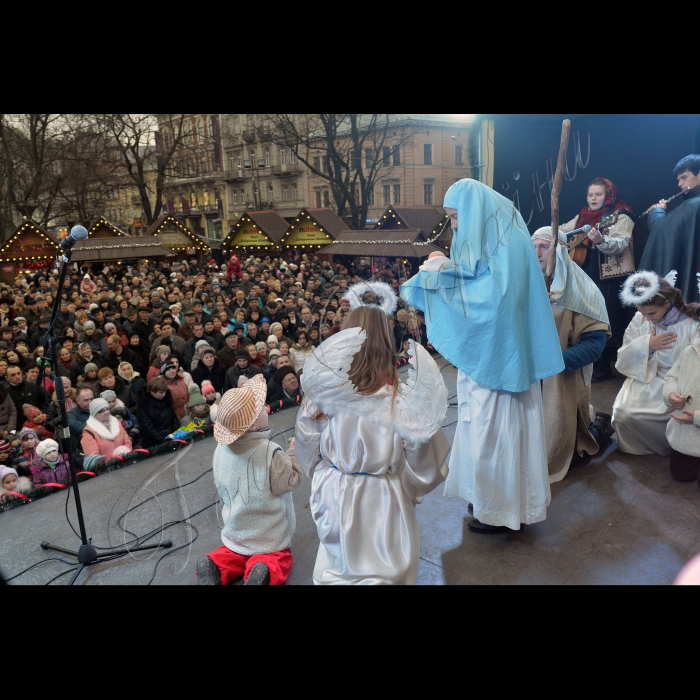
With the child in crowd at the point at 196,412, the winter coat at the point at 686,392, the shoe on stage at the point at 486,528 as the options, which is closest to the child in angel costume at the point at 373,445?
the shoe on stage at the point at 486,528

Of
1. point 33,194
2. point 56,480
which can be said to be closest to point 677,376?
point 56,480

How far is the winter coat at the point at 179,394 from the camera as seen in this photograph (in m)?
4.17

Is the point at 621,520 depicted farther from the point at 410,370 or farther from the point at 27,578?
the point at 27,578

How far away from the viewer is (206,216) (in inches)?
204

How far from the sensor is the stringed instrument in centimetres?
478

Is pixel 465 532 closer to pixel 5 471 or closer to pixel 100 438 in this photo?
pixel 100 438

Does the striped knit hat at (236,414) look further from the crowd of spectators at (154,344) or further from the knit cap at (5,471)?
the knit cap at (5,471)

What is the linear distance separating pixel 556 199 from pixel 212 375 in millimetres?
3216

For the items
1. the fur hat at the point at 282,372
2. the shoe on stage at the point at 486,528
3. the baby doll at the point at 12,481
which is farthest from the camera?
the fur hat at the point at 282,372

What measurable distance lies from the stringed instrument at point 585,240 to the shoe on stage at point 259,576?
3.76 m

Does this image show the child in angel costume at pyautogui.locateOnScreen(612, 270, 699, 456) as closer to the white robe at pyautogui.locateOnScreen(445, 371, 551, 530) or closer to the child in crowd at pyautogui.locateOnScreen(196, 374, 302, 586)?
the white robe at pyautogui.locateOnScreen(445, 371, 551, 530)

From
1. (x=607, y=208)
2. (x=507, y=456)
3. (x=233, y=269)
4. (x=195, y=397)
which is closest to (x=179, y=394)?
(x=195, y=397)

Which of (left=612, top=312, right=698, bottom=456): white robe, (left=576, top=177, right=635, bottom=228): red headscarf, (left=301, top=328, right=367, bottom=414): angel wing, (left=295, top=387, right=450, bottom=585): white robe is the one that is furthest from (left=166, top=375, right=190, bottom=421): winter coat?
(left=576, top=177, right=635, bottom=228): red headscarf

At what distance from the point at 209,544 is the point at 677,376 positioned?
2.82 meters
